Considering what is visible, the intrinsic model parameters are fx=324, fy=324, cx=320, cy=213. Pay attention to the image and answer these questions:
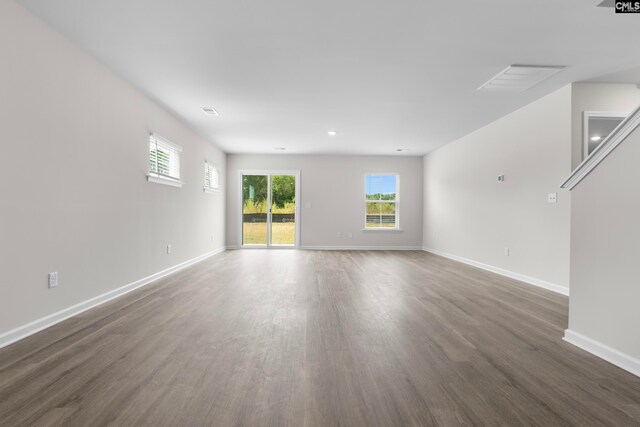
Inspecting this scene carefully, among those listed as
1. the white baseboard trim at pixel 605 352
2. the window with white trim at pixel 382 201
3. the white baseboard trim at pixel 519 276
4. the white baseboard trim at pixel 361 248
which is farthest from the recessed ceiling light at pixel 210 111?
the white baseboard trim at pixel 519 276

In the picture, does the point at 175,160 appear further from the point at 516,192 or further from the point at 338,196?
the point at 516,192

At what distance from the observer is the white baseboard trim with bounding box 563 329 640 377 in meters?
1.87

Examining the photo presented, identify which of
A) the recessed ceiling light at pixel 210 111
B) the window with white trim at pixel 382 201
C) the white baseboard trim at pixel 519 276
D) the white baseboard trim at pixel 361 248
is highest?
the recessed ceiling light at pixel 210 111

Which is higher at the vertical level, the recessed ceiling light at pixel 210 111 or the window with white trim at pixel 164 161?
the recessed ceiling light at pixel 210 111

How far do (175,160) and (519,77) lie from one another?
4.88 metres

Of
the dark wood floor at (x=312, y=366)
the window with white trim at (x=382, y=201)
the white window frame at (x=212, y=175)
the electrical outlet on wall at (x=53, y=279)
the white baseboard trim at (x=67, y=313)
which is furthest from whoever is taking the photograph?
the window with white trim at (x=382, y=201)

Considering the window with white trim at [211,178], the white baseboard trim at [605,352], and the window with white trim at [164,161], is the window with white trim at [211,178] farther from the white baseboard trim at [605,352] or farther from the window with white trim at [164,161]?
the white baseboard trim at [605,352]

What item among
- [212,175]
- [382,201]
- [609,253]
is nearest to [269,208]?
[212,175]

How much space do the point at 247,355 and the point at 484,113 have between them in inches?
190

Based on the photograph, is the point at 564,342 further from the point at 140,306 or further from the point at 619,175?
the point at 140,306

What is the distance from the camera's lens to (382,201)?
873cm

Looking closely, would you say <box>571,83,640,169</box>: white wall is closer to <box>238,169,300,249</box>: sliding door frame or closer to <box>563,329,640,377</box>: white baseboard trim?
<box>563,329,640,377</box>: white baseboard trim

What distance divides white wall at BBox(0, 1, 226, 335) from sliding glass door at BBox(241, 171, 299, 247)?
387 cm

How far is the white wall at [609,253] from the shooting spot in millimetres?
1923
